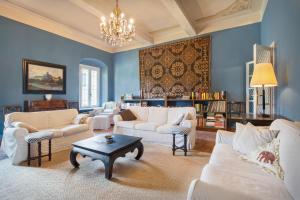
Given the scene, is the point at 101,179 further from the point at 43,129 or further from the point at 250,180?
the point at 43,129

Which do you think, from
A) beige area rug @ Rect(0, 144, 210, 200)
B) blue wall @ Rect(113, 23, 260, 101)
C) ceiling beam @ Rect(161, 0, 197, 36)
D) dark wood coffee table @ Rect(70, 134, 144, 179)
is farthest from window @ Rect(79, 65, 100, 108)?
blue wall @ Rect(113, 23, 260, 101)

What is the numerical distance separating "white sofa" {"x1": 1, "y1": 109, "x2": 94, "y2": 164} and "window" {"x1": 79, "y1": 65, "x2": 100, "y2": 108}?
2.10 metres

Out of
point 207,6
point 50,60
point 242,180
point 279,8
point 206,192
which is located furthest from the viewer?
point 50,60

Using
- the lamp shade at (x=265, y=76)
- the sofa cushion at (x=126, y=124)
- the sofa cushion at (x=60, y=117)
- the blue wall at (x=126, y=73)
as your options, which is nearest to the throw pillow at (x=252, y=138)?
the lamp shade at (x=265, y=76)

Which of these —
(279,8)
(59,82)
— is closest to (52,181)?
(59,82)

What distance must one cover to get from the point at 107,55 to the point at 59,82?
250 centimetres

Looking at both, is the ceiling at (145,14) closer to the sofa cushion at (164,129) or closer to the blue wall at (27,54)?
the blue wall at (27,54)

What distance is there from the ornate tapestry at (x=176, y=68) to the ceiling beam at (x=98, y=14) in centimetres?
47

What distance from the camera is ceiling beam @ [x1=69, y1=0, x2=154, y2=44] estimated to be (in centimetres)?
345

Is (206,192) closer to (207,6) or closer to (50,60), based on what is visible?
(207,6)

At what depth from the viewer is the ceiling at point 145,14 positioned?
3.79 m

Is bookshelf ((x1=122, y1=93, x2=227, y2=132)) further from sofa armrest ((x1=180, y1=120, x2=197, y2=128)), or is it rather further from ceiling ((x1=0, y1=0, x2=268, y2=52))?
ceiling ((x1=0, y1=0, x2=268, y2=52))

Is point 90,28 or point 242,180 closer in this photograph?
point 242,180

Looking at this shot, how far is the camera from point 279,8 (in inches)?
107
